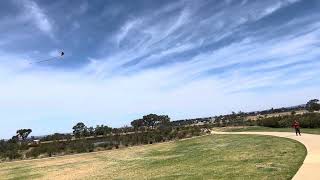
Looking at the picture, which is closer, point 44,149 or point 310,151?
point 310,151

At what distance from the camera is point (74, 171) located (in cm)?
2659

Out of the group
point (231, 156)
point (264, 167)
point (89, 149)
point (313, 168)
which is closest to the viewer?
point (313, 168)

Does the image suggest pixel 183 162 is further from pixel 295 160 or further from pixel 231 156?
pixel 295 160

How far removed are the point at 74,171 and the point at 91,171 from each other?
166 cm

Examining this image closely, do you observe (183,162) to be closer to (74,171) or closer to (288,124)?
(74,171)

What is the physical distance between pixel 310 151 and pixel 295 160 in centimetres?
333

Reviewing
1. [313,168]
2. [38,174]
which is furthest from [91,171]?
[313,168]

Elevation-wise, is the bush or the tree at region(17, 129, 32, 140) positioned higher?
the tree at region(17, 129, 32, 140)

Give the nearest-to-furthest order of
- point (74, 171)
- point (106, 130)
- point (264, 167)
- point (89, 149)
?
point (264, 167), point (74, 171), point (89, 149), point (106, 130)

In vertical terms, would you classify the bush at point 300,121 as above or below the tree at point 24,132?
below

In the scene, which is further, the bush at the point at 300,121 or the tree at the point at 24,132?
the tree at the point at 24,132

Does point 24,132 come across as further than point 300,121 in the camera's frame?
Yes

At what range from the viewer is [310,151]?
72.4 feet

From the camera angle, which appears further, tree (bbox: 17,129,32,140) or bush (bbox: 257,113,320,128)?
tree (bbox: 17,129,32,140)
